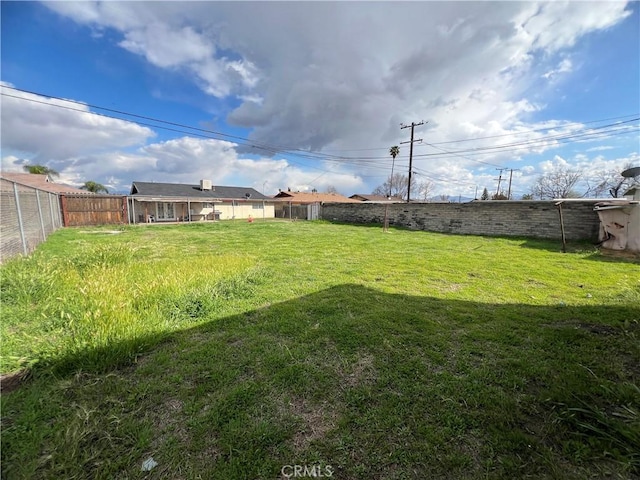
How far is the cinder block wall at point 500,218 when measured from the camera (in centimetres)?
933

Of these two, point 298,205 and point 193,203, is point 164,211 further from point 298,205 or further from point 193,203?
point 298,205

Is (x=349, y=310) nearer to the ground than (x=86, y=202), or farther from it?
nearer to the ground

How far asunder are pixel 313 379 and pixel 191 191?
88.7 feet

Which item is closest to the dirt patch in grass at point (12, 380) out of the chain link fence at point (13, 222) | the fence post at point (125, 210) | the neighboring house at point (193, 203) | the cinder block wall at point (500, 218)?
the chain link fence at point (13, 222)

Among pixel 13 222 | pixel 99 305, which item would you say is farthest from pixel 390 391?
pixel 13 222

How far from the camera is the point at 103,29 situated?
807 centimetres

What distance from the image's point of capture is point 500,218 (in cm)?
1165

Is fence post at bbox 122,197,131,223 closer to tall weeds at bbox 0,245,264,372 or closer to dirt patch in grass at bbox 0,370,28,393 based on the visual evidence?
tall weeds at bbox 0,245,264,372

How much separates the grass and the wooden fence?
16.2m

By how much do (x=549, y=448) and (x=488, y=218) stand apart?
Answer: 12.5 metres

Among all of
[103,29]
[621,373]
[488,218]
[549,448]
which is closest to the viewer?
[549,448]

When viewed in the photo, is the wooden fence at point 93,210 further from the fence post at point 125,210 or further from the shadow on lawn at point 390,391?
the shadow on lawn at point 390,391

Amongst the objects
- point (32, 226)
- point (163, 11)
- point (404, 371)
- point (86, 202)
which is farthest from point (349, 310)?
point (86, 202)

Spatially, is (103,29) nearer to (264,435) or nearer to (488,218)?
(264,435)
